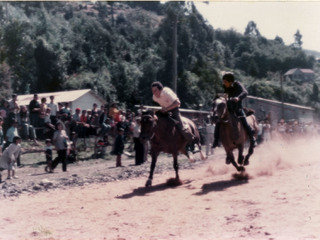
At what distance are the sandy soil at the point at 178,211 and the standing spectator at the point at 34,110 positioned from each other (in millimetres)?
9444

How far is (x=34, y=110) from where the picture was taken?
21.8 meters

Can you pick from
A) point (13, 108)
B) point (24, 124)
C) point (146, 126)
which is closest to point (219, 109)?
point (146, 126)

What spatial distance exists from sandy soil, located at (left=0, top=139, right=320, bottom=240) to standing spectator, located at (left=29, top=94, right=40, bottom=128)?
9444 mm

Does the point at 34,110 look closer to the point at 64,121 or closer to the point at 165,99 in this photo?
the point at 64,121

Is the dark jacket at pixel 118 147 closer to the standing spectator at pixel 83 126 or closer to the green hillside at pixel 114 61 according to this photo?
the standing spectator at pixel 83 126

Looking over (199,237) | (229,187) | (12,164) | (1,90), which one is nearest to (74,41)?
(1,90)

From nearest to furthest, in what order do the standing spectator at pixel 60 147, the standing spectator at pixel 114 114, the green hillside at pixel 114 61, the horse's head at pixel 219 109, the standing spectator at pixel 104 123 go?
the horse's head at pixel 219 109, the standing spectator at pixel 60 147, the standing spectator at pixel 104 123, the standing spectator at pixel 114 114, the green hillside at pixel 114 61

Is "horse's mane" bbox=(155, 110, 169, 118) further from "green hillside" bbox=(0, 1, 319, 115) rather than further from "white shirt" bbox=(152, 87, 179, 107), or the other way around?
"green hillside" bbox=(0, 1, 319, 115)

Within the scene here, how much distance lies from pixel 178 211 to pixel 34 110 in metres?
14.2

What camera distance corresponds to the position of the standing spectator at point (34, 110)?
72.0 feet

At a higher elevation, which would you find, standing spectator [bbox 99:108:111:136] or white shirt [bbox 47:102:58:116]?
white shirt [bbox 47:102:58:116]

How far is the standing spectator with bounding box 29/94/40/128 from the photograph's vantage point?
21938mm

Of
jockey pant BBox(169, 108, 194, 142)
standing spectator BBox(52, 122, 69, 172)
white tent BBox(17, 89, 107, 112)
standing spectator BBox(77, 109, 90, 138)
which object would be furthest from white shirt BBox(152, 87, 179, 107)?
white tent BBox(17, 89, 107, 112)

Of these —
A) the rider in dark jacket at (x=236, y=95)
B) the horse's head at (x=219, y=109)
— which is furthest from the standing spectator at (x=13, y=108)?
the horse's head at (x=219, y=109)
